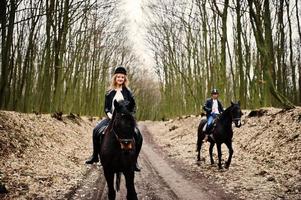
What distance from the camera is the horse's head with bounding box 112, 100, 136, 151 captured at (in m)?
6.14

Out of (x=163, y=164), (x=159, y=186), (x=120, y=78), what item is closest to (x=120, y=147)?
(x=120, y=78)

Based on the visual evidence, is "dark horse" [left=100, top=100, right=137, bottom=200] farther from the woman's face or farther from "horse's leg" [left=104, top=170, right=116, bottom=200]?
the woman's face

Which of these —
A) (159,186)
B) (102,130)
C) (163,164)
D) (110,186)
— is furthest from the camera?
(163,164)

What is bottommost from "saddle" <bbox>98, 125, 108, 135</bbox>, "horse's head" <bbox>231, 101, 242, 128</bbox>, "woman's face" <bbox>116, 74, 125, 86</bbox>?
"saddle" <bbox>98, 125, 108, 135</bbox>

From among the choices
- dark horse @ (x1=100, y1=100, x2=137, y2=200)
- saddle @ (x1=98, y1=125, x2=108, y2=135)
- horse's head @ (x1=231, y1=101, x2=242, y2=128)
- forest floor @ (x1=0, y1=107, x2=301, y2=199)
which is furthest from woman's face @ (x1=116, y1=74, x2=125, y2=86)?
horse's head @ (x1=231, y1=101, x2=242, y2=128)

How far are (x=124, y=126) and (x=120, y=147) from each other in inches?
27.0

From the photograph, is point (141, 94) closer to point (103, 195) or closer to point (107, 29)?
point (107, 29)

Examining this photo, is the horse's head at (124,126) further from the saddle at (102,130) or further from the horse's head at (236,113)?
the horse's head at (236,113)

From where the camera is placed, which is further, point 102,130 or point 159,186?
point 159,186

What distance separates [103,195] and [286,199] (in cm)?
431

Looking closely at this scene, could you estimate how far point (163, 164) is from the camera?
14.2m

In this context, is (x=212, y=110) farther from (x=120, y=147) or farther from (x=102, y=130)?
(x=120, y=147)

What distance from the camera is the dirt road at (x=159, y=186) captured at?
28.6ft

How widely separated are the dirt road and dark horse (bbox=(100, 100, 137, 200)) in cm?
185
